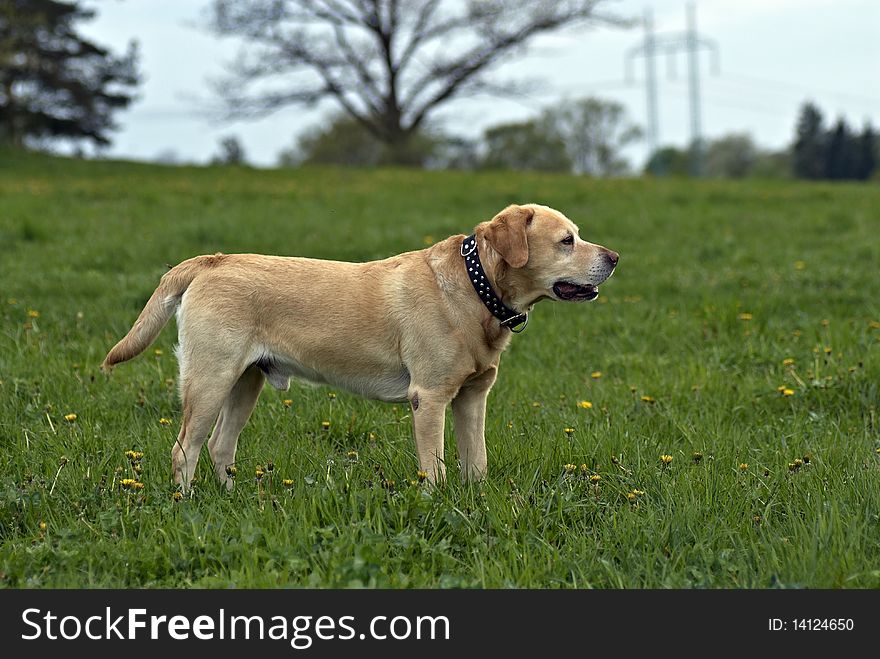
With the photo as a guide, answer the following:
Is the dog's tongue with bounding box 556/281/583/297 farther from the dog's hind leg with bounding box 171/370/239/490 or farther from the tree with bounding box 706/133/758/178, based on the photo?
the tree with bounding box 706/133/758/178

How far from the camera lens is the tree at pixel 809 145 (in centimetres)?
5378

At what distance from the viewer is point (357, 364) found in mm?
4859

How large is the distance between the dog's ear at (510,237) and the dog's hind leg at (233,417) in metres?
1.46

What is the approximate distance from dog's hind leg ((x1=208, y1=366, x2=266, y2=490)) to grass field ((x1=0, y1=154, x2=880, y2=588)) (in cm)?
14

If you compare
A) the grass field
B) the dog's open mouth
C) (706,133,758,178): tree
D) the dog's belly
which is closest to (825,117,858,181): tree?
(706,133,758,178): tree

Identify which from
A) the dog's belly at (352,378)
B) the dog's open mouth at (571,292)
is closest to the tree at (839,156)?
the dog's open mouth at (571,292)

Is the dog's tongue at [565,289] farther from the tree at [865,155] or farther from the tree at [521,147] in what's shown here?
the tree at [521,147]

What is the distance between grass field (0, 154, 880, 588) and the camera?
3717 millimetres

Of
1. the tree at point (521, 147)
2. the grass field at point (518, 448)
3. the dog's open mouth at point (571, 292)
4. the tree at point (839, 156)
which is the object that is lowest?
the grass field at point (518, 448)

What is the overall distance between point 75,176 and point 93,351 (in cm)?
1369
